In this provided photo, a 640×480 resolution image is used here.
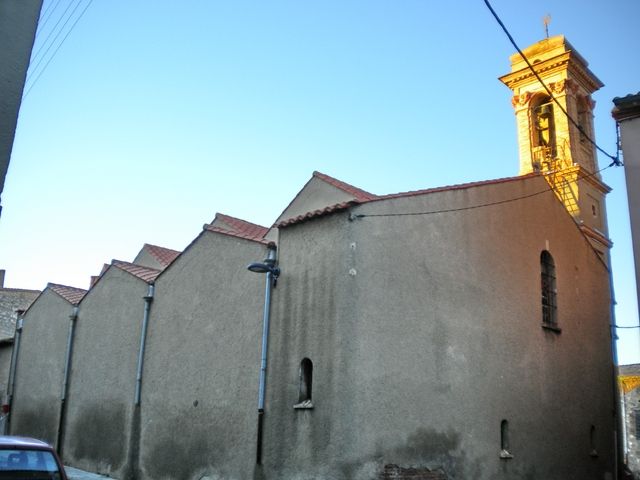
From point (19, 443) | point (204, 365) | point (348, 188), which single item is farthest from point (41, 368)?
point (19, 443)

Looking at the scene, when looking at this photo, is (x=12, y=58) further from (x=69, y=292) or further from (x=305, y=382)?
(x=69, y=292)

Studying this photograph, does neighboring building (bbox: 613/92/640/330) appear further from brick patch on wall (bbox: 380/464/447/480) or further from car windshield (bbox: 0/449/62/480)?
car windshield (bbox: 0/449/62/480)

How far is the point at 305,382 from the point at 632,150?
642 centimetres

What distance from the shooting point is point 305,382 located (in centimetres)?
1158

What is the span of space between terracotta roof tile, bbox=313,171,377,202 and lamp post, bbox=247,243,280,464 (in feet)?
5.80

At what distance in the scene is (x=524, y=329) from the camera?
1456cm

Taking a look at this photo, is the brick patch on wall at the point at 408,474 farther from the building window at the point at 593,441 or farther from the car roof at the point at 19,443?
the building window at the point at 593,441

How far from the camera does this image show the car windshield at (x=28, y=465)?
7.37 meters

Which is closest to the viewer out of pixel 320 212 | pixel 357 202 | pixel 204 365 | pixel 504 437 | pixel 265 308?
pixel 357 202

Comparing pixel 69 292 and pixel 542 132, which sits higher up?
pixel 542 132

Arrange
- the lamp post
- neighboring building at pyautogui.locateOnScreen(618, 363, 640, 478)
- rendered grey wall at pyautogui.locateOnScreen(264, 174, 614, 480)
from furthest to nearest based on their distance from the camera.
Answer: neighboring building at pyautogui.locateOnScreen(618, 363, 640, 478) < the lamp post < rendered grey wall at pyautogui.locateOnScreen(264, 174, 614, 480)

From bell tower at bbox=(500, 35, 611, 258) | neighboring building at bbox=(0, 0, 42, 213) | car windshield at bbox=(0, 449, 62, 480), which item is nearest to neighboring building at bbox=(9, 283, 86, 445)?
car windshield at bbox=(0, 449, 62, 480)

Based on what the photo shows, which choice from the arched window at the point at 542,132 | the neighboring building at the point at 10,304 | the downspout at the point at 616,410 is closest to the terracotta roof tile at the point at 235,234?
the downspout at the point at 616,410

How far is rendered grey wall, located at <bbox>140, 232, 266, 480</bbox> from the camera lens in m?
12.7
